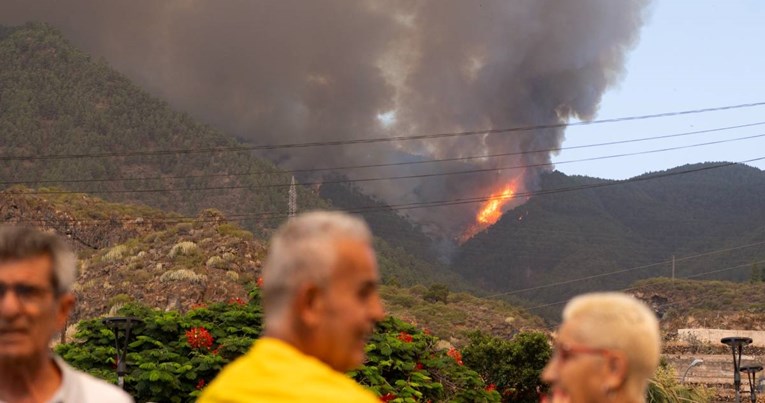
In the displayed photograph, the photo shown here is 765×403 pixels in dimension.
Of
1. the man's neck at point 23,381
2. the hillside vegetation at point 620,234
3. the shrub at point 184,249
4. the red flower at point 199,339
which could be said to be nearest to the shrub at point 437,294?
the shrub at point 184,249

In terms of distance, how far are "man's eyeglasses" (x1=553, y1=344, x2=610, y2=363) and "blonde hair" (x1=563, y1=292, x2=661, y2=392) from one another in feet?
0.04

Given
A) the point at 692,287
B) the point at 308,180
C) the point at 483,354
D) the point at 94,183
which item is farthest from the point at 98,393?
the point at 308,180

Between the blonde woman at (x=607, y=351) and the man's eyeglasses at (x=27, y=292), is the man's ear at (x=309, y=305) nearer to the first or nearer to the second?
the blonde woman at (x=607, y=351)

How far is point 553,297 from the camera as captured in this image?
397 ft

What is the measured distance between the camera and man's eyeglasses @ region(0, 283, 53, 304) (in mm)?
3021

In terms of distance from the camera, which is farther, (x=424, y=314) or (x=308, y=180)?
(x=308, y=180)

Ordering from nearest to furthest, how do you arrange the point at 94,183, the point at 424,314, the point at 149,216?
the point at 424,314, the point at 149,216, the point at 94,183

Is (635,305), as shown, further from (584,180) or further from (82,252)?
(584,180)

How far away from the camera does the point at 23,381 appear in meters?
3.07

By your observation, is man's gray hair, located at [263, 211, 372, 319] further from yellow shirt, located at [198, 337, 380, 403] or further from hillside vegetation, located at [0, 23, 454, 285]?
hillside vegetation, located at [0, 23, 454, 285]

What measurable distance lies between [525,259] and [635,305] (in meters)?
144

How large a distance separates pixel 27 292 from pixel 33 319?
8 cm

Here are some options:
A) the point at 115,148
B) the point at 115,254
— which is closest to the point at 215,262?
the point at 115,254

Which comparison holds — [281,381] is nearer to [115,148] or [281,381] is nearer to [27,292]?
[27,292]
